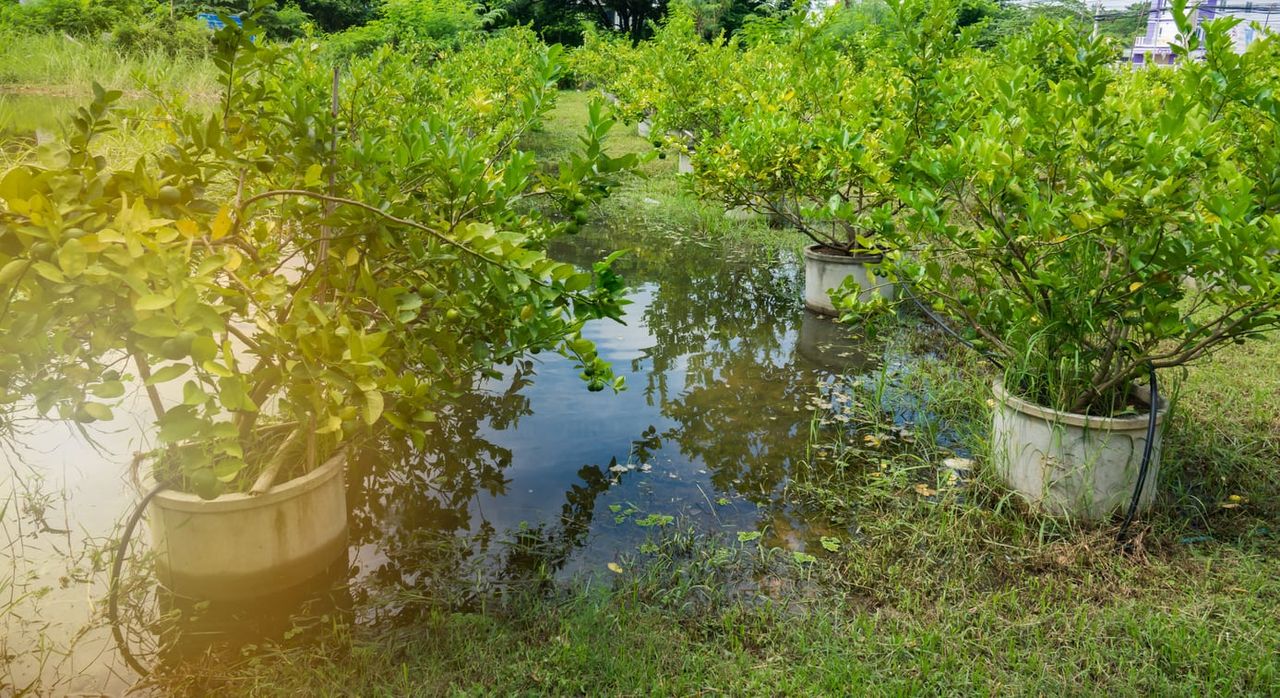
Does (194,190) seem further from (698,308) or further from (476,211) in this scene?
(698,308)

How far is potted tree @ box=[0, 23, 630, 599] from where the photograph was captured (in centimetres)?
177

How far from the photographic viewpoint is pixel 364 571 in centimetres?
273

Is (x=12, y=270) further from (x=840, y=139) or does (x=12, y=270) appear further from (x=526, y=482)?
(x=840, y=139)

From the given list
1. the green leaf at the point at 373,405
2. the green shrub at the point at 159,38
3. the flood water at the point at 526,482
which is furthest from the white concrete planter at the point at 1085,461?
the green shrub at the point at 159,38

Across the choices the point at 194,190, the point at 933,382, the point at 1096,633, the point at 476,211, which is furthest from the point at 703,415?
the point at 194,190

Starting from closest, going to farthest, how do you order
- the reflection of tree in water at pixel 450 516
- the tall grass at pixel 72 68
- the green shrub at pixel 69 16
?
1. the reflection of tree in water at pixel 450 516
2. the tall grass at pixel 72 68
3. the green shrub at pixel 69 16

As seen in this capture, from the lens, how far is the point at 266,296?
212 centimetres

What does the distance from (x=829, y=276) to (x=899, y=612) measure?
327 centimetres

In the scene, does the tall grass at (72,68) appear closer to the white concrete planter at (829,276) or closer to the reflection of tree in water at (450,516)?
the white concrete planter at (829,276)

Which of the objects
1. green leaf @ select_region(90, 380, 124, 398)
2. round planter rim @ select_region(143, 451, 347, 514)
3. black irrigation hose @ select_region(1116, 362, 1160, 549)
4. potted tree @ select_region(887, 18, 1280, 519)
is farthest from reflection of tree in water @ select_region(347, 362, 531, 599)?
black irrigation hose @ select_region(1116, 362, 1160, 549)

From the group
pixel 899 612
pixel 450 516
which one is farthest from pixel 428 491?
pixel 899 612

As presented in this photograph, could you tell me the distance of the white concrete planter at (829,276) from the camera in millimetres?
5398

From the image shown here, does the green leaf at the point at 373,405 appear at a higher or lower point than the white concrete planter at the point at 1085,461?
higher

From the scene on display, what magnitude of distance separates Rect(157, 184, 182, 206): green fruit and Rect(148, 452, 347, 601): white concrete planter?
0.82 metres
